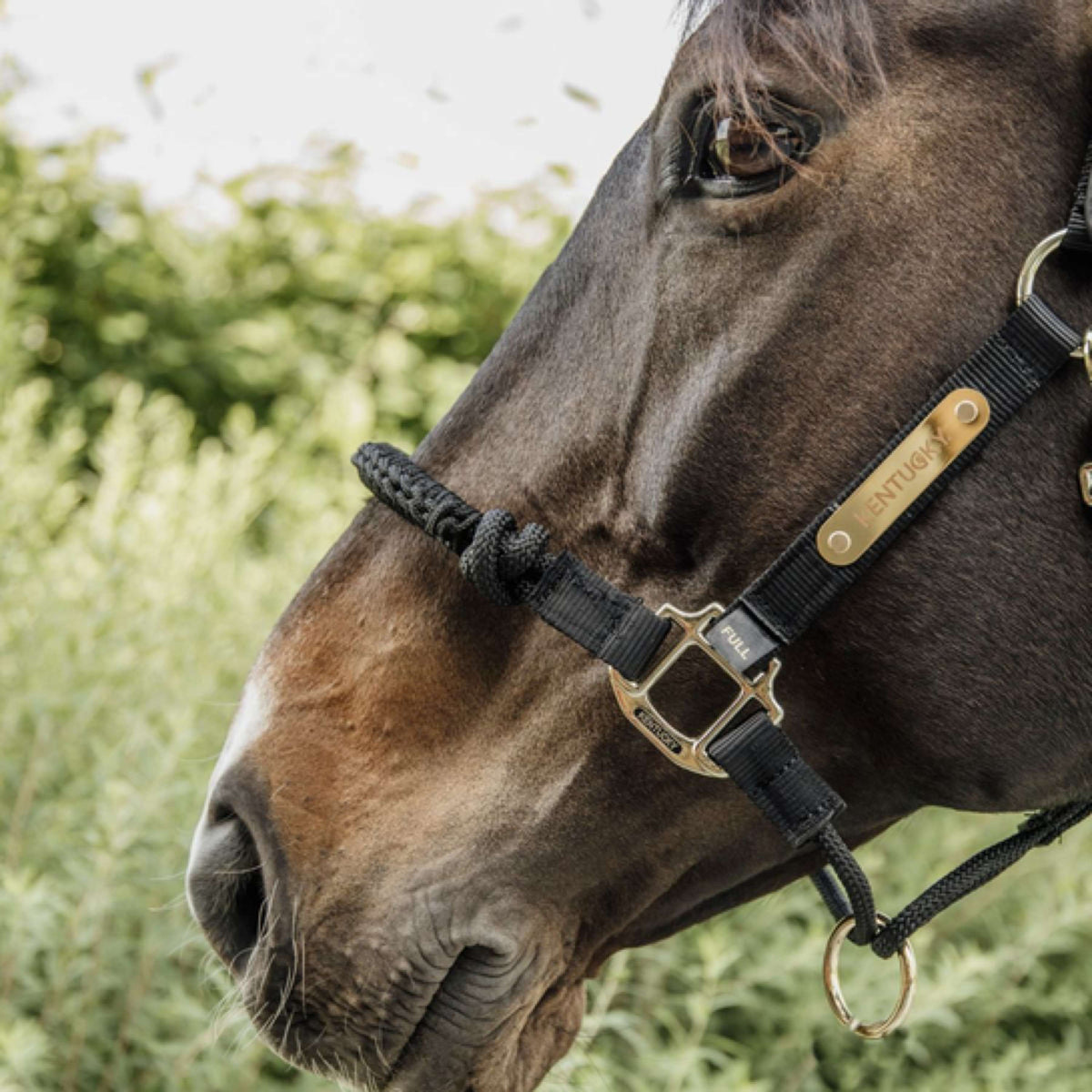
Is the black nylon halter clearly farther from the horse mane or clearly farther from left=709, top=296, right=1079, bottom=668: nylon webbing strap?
the horse mane

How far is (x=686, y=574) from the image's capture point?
1.38 m

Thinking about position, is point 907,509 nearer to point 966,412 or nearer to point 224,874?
point 966,412

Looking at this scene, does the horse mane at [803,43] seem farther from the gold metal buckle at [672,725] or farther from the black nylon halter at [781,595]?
the gold metal buckle at [672,725]

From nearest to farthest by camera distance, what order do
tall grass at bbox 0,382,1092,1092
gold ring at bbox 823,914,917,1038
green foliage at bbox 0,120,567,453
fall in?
gold ring at bbox 823,914,917,1038 → tall grass at bbox 0,382,1092,1092 → green foliage at bbox 0,120,567,453

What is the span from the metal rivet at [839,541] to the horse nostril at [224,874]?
757 mm

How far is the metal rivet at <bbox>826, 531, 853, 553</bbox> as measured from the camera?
131 cm

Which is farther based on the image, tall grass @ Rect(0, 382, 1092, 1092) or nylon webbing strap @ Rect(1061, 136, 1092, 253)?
tall grass @ Rect(0, 382, 1092, 1092)

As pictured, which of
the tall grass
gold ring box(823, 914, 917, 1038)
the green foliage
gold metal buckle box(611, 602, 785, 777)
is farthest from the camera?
the green foliage

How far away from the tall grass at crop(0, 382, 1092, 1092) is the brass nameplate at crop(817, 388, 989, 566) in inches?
38.6

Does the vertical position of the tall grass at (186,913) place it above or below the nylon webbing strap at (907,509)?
below

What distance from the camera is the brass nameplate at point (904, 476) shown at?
1.28m

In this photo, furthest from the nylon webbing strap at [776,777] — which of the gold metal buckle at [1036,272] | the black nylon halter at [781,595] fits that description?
the gold metal buckle at [1036,272]

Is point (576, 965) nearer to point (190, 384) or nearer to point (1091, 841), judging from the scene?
point (1091, 841)

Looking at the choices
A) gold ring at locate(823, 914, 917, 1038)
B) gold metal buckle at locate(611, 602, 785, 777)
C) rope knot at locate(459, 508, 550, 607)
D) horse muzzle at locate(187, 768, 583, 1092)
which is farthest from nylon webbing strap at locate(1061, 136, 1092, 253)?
horse muzzle at locate(187, 768, 583, 1092)
